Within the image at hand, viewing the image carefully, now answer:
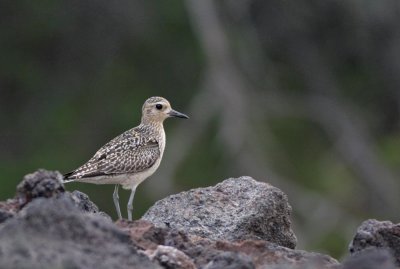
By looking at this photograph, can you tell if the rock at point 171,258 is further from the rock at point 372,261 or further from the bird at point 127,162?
the bird at point 127,162

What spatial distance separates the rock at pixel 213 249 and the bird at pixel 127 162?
3.96 metres

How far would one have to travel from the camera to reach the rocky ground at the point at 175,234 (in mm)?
6109

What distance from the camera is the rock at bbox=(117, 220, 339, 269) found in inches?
277

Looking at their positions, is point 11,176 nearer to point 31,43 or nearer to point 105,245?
point 31,43

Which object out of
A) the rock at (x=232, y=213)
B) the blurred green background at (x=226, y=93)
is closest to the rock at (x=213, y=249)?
the rock at (x=232, y=213)

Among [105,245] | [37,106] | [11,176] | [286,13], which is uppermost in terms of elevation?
[286,13]

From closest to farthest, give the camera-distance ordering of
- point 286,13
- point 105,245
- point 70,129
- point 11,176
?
point 105,245 < point 11,176 < point 70,129 < point 286,13

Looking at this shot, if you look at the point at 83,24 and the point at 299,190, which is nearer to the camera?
the point at 299,190

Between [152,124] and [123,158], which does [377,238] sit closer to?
[123,158]

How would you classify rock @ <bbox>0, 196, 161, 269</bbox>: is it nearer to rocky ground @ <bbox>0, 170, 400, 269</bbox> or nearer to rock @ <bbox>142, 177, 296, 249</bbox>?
rocky ground @ <bbox>0, 170, 400, 269</bbox>

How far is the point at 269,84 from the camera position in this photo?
29547mm

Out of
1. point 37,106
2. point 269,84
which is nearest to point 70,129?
point 37,106

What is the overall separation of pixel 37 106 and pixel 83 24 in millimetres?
2083

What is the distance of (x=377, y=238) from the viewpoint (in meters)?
7.39
